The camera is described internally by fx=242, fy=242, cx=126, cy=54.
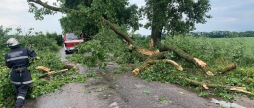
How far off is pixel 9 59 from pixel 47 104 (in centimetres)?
149

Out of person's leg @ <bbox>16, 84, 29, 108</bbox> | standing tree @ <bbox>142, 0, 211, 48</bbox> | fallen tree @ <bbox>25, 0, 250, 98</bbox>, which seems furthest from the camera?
standing tree @ <bbox>142, 0, 211, 48</bbox>

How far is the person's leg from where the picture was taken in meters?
5.88

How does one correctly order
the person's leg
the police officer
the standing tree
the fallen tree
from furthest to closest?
the standing tree, the fallen tree, the police officer, the person's leg

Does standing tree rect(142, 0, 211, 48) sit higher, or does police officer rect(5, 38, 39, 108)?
standing tree rect(142, 0, 211, 48)

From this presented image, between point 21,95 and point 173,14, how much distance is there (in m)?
11.2

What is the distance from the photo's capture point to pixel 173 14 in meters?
Answer: 15.2

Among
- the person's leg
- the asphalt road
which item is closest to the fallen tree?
the asphalt road

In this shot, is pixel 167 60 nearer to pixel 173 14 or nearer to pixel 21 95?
pixel 21 95

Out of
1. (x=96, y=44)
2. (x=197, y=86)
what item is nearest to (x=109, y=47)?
(x=96, y=44)

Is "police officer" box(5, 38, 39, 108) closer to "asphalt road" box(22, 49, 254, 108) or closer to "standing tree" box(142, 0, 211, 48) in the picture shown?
"asphalt road" box(22, 49, 254, 108)

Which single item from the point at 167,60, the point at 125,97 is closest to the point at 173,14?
the point at 167,60

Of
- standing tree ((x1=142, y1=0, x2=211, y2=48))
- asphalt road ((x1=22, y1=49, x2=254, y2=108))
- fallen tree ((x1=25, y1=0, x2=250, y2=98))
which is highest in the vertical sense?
standing tree ((x1=142, y1=0, x2=211, y2=48))

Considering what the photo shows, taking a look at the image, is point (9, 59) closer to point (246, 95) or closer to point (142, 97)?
point (142, 97)

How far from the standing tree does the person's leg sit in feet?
31.4
